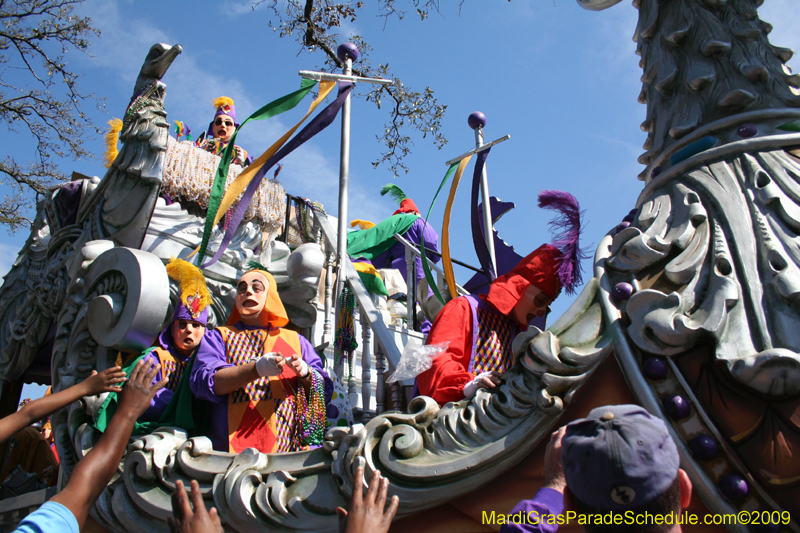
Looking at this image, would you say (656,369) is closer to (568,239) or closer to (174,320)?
(568,239)

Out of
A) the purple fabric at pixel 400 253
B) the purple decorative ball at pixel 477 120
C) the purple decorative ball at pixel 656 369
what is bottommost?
the purple decorative ball at pixel 656 369

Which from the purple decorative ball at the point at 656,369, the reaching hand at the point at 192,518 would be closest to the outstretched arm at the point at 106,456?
the reaching hand at the point at 192,518

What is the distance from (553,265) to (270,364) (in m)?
1.24

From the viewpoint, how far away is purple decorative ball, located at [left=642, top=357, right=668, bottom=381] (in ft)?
5.90

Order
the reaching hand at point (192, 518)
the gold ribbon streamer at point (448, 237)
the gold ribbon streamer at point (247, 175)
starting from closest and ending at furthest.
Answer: the reaching hand at point (192, 518) < the gold ribbon streamer at point (448, 237) < the gold ribbon streamer at point (247, 175)

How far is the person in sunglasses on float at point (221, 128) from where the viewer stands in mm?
Answer: 5910

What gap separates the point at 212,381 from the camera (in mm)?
2643

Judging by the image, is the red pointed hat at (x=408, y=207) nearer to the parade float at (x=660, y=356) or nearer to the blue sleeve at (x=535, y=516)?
the parade float at (x=660, y=356)

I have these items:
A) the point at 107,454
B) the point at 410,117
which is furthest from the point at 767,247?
the point at 410,117


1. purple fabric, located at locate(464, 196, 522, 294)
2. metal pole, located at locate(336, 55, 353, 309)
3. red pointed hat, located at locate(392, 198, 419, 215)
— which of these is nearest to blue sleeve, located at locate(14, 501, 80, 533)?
metal pole, located at locate(336, 55, 353, 309)

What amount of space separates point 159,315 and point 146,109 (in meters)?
1.37

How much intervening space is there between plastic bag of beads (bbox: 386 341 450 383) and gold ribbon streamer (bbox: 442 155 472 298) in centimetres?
127

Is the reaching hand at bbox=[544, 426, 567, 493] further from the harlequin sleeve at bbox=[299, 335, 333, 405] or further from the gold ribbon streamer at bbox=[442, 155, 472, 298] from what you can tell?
the gold ribbon streamer at bbox=[442, 155, 472, 298]

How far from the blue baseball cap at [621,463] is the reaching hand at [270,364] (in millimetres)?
1518
